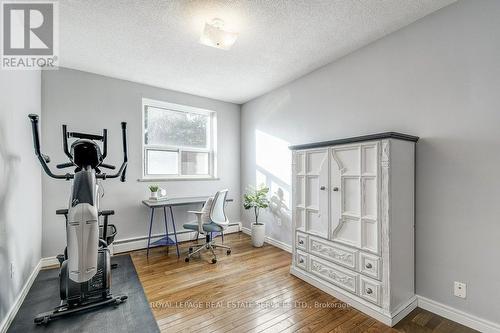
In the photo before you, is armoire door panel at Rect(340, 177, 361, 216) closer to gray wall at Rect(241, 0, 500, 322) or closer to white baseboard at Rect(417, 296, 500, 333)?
gray wall at Rect(241, 0, 500, 322)

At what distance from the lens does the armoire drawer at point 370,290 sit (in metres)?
1.89

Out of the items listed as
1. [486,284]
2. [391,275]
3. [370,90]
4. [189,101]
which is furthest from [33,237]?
[486,284]

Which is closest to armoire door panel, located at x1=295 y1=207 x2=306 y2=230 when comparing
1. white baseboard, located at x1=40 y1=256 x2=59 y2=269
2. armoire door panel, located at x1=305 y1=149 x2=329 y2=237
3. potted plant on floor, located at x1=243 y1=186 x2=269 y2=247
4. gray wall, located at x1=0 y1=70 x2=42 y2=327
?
armoire door panel, located at x1=305 y1=149 x2=329 y2=237

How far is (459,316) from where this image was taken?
1.82 metres

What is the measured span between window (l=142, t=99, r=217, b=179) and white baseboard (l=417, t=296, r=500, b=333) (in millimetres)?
3439

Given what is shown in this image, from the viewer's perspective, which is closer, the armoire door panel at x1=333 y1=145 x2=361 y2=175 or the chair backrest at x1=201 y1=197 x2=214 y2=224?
the armoire door panel at x1=333 y1=145 x2=361 y2=175

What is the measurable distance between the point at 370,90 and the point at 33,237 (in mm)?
4111

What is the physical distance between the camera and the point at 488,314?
170cm

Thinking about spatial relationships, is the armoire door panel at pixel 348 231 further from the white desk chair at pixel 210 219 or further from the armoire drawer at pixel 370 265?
the white desk chair at pixel 210 219

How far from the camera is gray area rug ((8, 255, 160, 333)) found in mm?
1784

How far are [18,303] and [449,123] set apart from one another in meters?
4.06

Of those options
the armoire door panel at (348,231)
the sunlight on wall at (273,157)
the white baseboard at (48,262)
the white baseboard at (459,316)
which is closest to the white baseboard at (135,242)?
the white baseboard at (48,262)

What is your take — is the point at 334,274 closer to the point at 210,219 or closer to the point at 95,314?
the point at 210,219

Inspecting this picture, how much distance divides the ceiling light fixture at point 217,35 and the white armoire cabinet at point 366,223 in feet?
4.52
